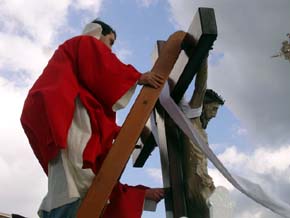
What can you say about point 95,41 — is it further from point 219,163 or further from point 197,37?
point 219,163

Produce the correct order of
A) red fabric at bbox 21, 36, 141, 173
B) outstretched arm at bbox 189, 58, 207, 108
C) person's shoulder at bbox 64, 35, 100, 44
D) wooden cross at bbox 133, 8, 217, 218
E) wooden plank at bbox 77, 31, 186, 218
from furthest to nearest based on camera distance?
outstretched arm at bbox 189, 58, 207, 108 → person's shoulder at bbox 64, 35, 100, 44 → wooden cross at bbox 133, 8, 217, 218 → red fabric at bbox 21, 36, 141, 173 → wooden plank at bbox 77, 31, 186, 218

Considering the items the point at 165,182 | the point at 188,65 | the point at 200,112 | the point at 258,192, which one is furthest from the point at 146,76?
the point at 258,192

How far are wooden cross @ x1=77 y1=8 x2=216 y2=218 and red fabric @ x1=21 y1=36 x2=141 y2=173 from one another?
0.08 metres

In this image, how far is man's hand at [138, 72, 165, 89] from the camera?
2.06 meters

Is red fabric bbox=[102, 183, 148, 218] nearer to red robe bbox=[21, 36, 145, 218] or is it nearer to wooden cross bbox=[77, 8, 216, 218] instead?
red robe bbox=[21, 36, 145, 218]

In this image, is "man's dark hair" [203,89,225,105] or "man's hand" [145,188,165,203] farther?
"man's dark hair" [203,89,225,105]

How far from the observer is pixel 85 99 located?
6.53 feet

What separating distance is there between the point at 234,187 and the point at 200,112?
418 millimetres

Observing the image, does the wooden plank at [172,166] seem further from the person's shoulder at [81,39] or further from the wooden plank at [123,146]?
the person's shoulder at [81,39]

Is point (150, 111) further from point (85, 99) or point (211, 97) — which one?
point (211, 97)

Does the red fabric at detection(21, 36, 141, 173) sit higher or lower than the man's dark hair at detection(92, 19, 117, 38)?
lower

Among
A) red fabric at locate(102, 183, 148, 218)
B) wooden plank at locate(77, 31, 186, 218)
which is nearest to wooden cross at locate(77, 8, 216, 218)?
wooden plank at locate(77, 31, 186, 218)

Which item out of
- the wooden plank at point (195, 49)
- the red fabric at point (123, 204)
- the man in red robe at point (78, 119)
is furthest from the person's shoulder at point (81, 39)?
the red fabric at point (123, 204)

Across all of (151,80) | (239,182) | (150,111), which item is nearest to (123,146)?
(150,111)
